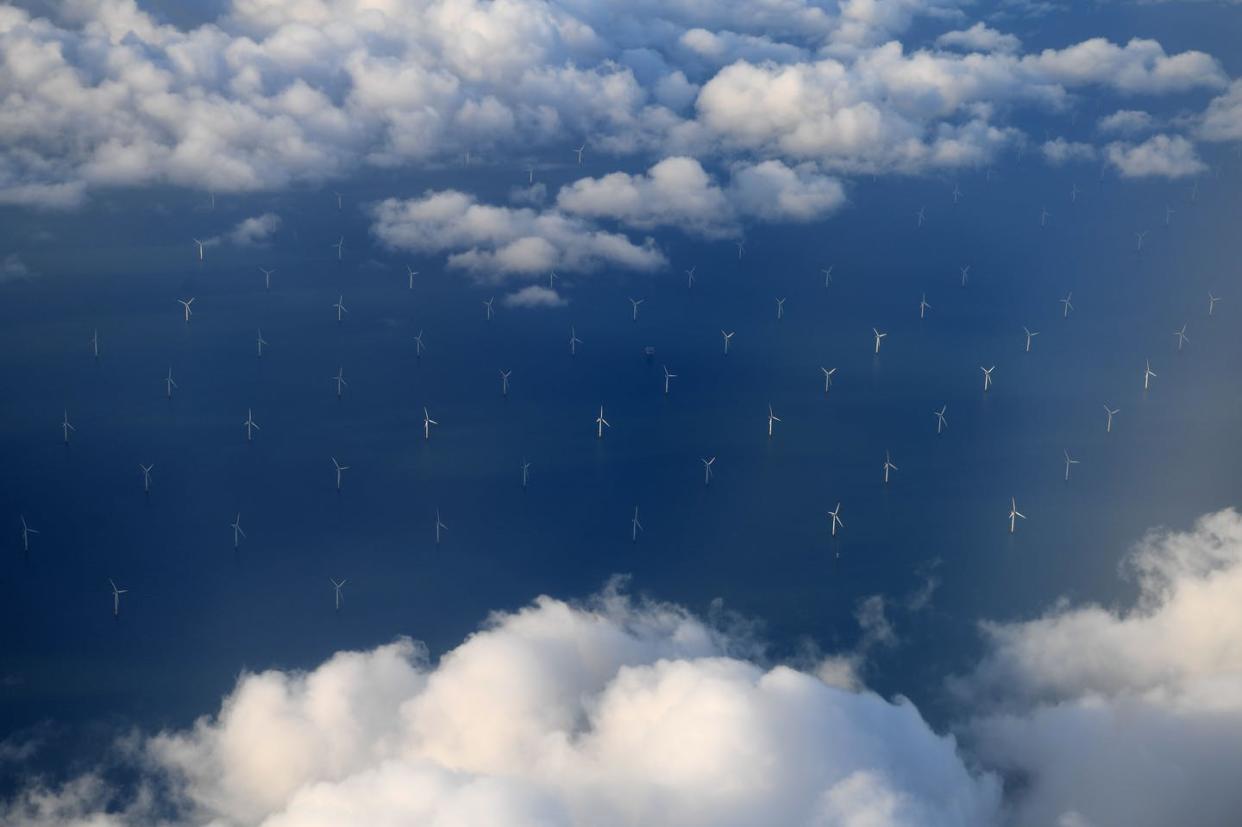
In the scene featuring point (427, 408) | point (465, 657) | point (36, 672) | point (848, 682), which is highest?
point (427, 408)

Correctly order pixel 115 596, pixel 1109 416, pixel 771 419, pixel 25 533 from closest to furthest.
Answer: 1. pixel 115 596
2. pixel 25 533
3. pixel 771 419
4. pixel 1109 416

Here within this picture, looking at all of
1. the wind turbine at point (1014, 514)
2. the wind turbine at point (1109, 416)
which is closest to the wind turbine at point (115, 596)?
the wind turbine at point (1014, 514)

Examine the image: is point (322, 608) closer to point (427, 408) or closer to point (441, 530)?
point (441, 530)

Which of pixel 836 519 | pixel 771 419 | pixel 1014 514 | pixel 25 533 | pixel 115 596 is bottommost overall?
pixel 115 596

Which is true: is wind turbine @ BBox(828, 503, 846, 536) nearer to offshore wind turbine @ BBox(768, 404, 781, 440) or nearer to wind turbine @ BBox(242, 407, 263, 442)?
offshore wind turbine @ BBox(768, 404, 781, 440)

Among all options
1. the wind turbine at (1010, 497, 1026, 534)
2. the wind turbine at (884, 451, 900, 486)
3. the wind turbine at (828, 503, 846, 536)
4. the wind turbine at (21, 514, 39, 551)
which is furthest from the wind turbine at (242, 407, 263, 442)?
the wind turbine at (1010, 497, 1026, 534)

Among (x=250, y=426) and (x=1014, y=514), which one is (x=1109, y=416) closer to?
(x=1014, y=514)

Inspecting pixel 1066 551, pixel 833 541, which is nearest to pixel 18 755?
pixel 833 541

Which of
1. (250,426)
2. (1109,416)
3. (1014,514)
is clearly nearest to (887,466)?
(1014,514)

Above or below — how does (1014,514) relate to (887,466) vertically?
below

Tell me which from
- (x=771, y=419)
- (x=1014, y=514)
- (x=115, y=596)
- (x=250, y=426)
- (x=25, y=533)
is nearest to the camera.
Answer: (x=115, y=596)

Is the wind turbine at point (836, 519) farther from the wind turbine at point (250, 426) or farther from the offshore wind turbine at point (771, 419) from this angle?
the wind turbine at point (250, 426)
